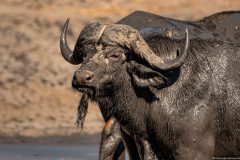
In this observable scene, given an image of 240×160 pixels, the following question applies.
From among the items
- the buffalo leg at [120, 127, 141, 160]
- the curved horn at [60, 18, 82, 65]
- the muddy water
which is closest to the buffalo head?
the curved horn at [60, 18, 82, 65]

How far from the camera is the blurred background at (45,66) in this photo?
19469mm

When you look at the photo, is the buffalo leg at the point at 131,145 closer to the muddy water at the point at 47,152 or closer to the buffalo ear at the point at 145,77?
the buffalo ear at the point at 145,77

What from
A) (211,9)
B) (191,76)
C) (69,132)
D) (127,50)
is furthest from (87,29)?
(211,9)

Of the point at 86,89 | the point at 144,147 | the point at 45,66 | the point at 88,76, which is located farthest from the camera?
the point at 45,66

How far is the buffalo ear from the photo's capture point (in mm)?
9805

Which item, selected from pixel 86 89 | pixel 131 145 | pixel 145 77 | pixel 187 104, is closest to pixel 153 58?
pixel 145 77

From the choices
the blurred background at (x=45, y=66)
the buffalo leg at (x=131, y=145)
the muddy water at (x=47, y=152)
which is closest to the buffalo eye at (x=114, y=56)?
the buffalo leg at (x=131, y=145)

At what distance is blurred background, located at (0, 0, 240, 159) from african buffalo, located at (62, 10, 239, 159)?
9.07 metres

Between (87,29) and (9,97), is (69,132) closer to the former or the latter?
(9,97)

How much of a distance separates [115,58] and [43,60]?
1061 cm

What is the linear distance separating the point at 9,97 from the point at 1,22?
1.44m

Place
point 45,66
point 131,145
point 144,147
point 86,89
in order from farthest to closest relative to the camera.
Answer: point 45,66, point 131,145, point 144,147, point 86,89

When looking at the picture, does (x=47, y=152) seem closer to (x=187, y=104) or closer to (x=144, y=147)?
(x=144, y=147)

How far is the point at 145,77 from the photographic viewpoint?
9.87 m
